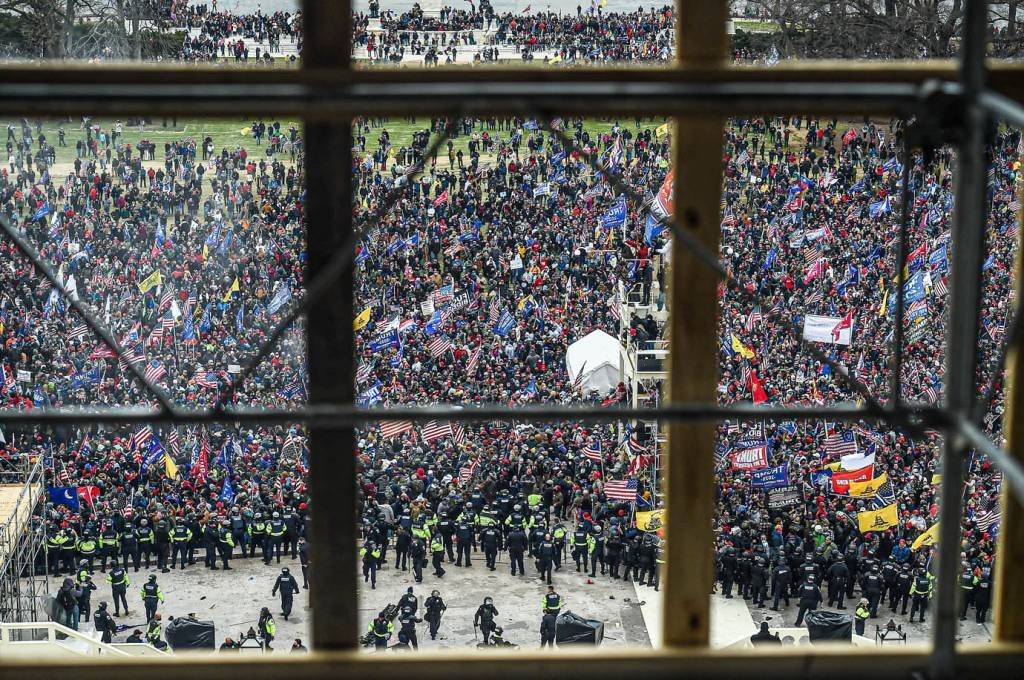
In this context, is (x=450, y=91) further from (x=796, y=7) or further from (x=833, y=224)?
(x=796, y=7)

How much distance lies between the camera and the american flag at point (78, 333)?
25120 mm

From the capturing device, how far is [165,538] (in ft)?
63.4

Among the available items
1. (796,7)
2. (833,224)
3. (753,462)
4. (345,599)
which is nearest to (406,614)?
(753,462)

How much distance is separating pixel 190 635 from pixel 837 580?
911 cm

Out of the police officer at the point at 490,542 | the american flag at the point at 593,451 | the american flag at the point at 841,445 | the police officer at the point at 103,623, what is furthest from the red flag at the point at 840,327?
the police officer at the point at 103,623

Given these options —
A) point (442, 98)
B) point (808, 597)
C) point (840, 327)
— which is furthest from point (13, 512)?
point (840, 327)

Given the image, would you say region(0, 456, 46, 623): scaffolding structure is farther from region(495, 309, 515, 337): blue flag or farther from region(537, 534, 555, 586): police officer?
region(495, 309, 515, 337): blue flag

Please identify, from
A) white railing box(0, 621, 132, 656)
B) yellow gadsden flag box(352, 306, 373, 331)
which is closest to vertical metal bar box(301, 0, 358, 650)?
white railing box(0, 621, 132, 656)

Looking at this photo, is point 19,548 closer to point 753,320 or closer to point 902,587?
point 902,587

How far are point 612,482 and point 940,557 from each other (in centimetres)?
1499

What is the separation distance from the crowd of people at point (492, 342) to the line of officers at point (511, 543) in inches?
2.1

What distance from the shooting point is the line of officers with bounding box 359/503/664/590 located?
18844 millimetres

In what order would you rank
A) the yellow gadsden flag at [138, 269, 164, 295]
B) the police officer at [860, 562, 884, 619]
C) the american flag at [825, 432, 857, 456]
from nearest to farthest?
the police officer at [860, 562, 884, 619]
the american flag at [825, 432, 857, 456]
the yellow gadsden flag at [138, 269, 164, 295]

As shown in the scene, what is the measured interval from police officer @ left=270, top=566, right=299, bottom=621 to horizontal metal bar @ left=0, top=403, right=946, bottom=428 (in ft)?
44.1
